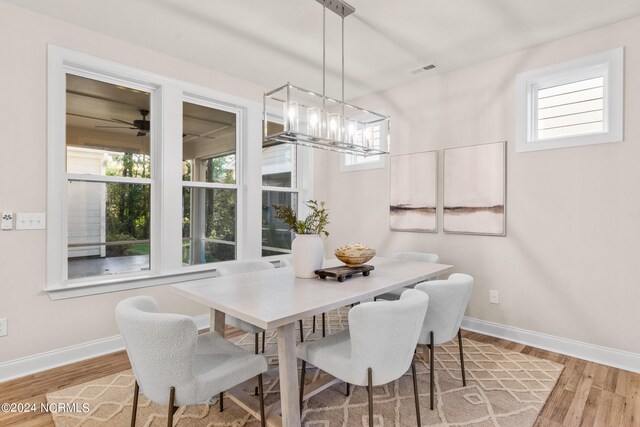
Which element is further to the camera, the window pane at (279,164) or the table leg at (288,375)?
the window pane at (279,164)

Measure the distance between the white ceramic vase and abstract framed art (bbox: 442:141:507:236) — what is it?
1.80 meters

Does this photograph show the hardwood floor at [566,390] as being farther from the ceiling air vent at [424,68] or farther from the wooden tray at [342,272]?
the ceiling air vent at [424,68]

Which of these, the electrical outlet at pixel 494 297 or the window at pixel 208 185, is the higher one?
the window at pixel 208 185

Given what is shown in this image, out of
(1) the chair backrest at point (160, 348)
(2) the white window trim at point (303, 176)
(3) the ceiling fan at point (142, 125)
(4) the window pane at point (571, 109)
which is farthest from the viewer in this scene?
(2) the white window trim at point (303, 176)

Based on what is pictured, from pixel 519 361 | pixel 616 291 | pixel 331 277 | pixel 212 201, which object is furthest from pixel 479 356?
pixel 212 201

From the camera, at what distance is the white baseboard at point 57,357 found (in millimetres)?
2471

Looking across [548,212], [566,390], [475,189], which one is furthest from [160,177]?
[566,390]

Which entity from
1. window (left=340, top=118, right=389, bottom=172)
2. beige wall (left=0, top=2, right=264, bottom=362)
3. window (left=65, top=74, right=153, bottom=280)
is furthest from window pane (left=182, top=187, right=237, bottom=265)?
window (left=340, top=118, right=389, bottom=172)

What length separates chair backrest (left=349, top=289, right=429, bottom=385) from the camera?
5.13 feet

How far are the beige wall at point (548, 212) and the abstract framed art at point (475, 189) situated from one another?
75mm

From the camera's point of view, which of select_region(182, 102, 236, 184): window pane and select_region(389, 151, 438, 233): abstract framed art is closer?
select_region(182, 102, 236, 184): window pane

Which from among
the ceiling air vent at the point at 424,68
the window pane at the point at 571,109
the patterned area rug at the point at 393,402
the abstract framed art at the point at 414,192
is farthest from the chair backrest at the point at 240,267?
the window pane at the point at 571,109

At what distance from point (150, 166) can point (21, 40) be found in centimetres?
126

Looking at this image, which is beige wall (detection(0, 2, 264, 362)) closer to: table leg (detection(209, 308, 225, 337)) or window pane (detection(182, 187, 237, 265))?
window pane (detection(182, 187, 237, 265))
